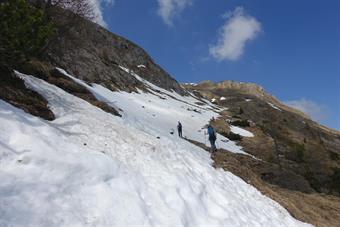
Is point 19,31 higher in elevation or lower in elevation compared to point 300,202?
higher

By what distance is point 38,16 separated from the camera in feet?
55.6

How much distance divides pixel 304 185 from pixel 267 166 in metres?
3.60

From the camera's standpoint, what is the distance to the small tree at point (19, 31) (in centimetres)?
1565

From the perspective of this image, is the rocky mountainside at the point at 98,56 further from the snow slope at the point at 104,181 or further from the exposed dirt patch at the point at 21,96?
the snow slope at the point at 104,181

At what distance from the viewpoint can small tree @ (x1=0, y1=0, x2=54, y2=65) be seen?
51.3ft

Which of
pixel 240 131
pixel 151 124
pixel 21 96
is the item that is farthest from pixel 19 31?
pixel 240 131

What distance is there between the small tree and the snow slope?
239cm

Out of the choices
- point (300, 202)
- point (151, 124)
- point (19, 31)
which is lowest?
point (300, 202)

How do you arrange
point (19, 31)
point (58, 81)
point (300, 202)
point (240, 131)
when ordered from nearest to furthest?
point (19, 31) → point (300, 202) → point (58, 81) → point (240, 131)

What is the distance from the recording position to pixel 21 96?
18281 millimetres

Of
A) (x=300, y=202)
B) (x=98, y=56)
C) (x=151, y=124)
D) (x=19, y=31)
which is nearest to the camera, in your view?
(x=19, y=31)

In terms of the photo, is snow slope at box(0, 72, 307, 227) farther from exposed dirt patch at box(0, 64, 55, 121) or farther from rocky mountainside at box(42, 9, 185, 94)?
rocky mountainside at box(42, 9, 185, 94)

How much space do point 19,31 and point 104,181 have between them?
717cm

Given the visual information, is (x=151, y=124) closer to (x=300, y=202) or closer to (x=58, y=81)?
(x=58, y=81)
